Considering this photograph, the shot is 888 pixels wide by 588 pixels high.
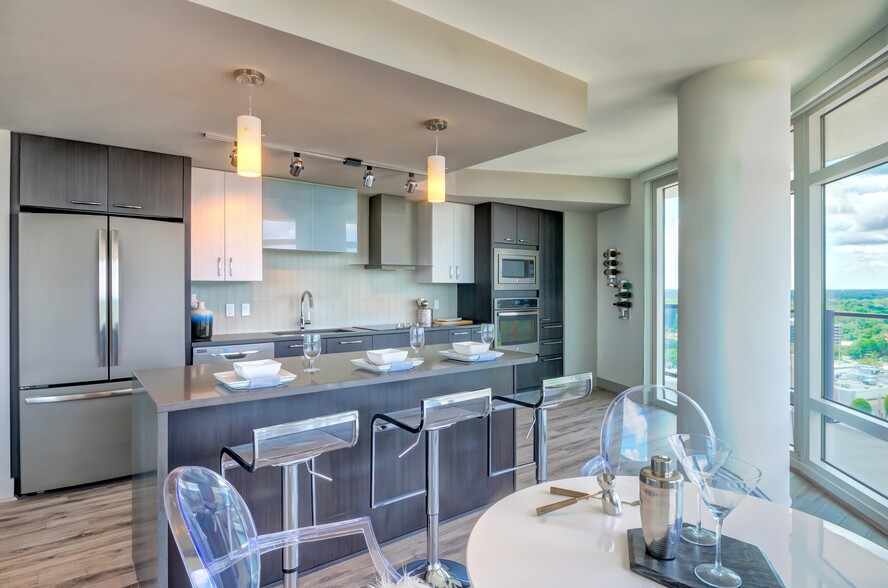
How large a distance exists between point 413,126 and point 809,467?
11.4 feet

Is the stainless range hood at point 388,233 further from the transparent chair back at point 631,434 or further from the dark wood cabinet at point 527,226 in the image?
the transparent chair back at point 631,434

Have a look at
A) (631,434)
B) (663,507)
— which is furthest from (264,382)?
(663,507)

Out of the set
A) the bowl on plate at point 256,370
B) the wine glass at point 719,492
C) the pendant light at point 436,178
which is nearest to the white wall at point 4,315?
the bowl on plate at point 256,370

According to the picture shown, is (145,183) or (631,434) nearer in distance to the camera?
(631,434)

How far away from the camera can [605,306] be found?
6008mm

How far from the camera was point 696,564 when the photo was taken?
3.10ft

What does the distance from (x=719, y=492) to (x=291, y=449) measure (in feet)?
4.18

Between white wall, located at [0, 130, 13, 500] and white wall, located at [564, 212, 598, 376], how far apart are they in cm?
529

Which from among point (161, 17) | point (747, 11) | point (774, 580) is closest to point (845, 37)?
point (747, 11)

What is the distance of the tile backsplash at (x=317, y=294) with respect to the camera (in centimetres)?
427

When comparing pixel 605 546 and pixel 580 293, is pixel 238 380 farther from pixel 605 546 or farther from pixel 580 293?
pixel 580 293

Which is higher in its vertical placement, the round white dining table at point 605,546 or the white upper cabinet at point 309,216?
the white upper cabinet at point 309,216

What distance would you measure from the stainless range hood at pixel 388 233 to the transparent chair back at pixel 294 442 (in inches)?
128

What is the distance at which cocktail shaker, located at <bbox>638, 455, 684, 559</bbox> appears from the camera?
37.2 inches
